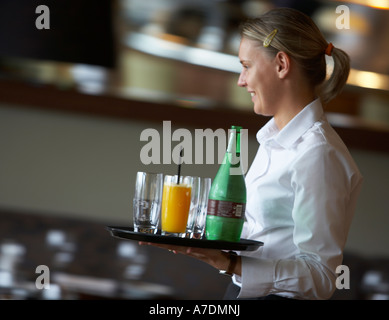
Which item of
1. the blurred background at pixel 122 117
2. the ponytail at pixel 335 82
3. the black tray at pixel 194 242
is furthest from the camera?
the blurred background at pixel 122 117

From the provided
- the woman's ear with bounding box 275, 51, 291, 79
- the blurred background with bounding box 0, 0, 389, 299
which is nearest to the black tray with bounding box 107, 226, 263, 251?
the woman's ear with bounding box 275, 51, 291, 79

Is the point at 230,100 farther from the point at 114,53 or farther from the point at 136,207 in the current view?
the point at 136,207

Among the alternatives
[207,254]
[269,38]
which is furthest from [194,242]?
[269,38]

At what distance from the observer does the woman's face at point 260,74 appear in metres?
1.26

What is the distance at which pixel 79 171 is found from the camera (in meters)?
2.66

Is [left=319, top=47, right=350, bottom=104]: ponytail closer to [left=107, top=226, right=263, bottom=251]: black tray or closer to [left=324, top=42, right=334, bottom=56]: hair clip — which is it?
[left=324, top=42, right=334, bottom=56]: hair clip

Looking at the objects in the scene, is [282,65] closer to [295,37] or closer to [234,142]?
[295,37]

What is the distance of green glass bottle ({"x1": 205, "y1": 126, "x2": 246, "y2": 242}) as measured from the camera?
1150 millimetres

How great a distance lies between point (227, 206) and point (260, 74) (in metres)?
0.30

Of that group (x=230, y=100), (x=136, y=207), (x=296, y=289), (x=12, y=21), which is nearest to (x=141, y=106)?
(x=230, y=100)

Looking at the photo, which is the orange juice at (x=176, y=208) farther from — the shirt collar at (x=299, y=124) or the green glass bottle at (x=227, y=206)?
the shirt collar at (x=299, y=124)

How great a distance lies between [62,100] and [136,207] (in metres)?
1.45

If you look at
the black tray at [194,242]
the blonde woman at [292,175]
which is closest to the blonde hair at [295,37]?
the blonde woman at [292,175]

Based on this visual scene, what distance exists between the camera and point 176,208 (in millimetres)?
1193
